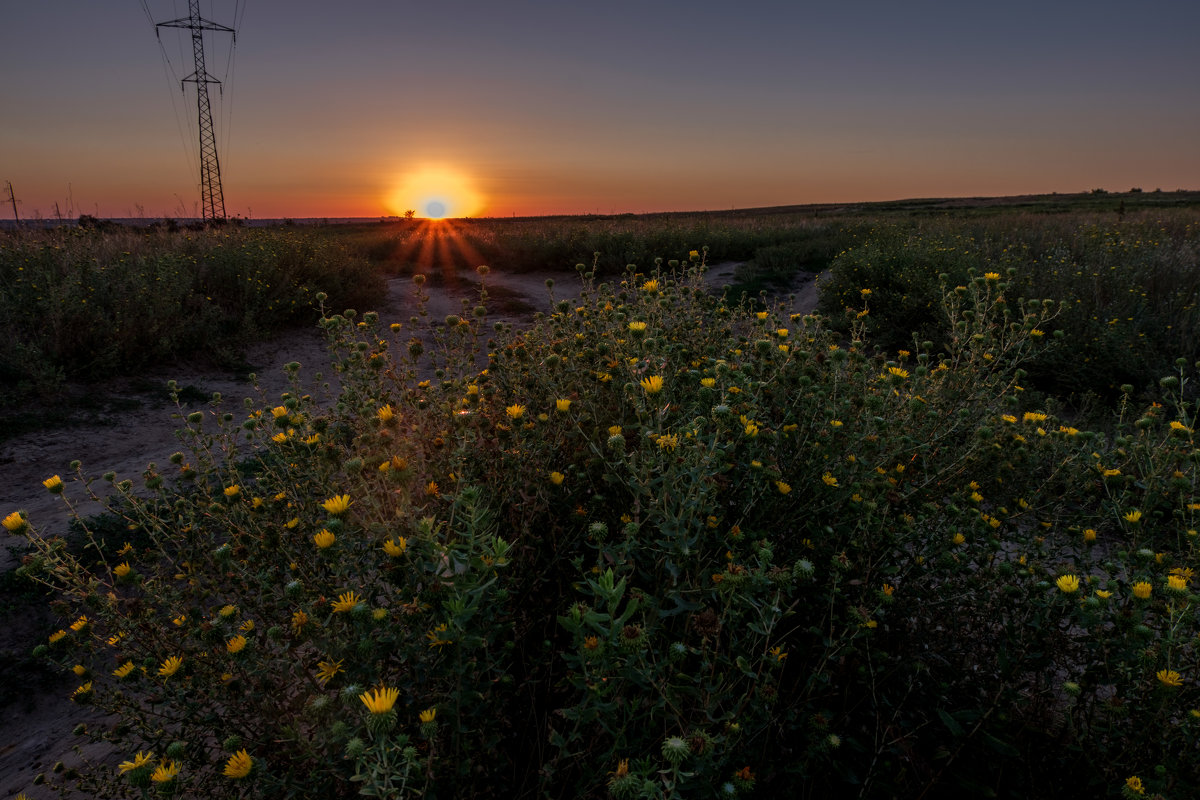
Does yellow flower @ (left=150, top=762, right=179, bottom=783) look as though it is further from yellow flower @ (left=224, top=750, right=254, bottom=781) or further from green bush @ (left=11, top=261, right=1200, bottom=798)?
yellow flower @ (left=224, top=750, right=254, bottom=781)

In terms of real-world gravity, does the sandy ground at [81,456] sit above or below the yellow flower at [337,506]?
below

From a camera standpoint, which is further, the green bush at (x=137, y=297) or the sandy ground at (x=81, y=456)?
the green bush at (x=137, y=297)

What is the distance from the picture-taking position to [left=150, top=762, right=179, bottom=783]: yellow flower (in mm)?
1316

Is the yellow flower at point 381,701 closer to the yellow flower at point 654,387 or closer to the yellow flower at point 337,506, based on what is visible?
the yellow flower at point 337,506

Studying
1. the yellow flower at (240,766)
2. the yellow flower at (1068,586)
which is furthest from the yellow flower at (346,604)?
the yellow flower at (1068,586)

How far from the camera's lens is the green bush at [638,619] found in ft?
4.73

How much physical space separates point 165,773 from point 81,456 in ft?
16.5

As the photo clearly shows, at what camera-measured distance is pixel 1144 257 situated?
29.0ft

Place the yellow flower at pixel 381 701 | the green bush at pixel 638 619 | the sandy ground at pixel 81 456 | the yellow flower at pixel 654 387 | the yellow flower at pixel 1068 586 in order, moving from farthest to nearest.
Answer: the sandy ground at pixel 81 456
the yellow flower at pixel 654 387
the yellow flower at pixel 1068 586
the green bush at pixel 638 619
the yellow flower at pixel 381 701

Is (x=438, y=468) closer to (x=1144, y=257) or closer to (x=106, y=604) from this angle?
(x=106, y=604)

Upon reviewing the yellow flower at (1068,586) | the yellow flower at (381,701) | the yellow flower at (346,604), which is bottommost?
the yellow flower at (1068,586)

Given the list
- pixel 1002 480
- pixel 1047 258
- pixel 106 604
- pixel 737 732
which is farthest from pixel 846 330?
pixel 106 604

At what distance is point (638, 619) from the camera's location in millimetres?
1737

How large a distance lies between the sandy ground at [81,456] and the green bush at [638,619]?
725 millimetres
